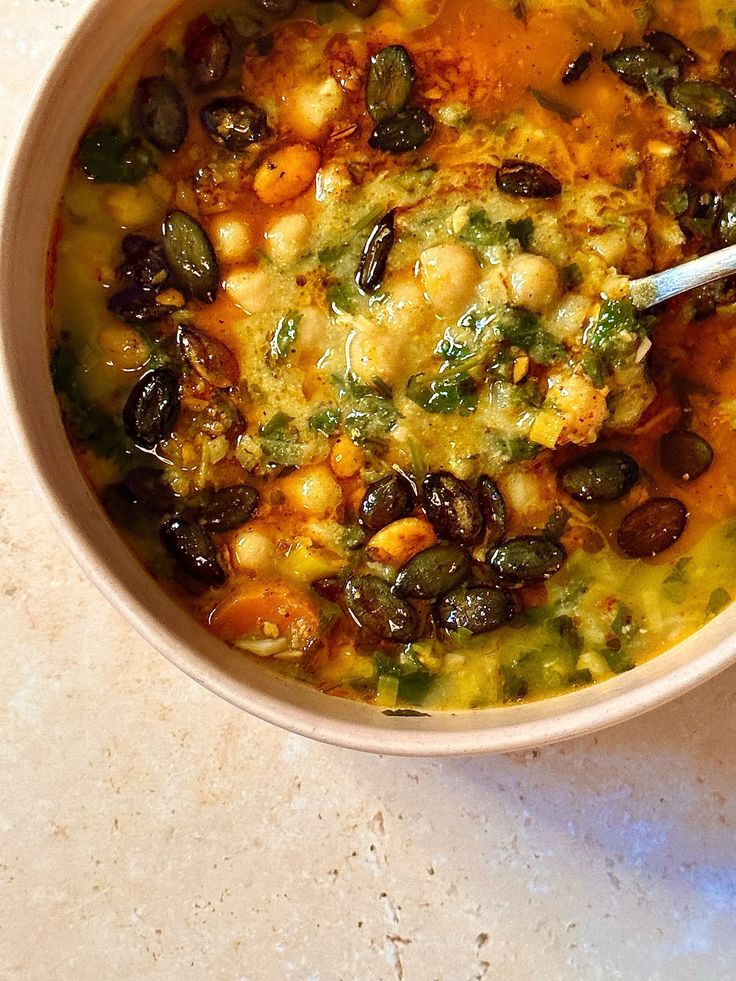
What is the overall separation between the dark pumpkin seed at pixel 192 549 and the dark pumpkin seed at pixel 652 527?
28.8 inches

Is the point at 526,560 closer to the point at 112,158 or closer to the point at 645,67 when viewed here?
the point at 645,67

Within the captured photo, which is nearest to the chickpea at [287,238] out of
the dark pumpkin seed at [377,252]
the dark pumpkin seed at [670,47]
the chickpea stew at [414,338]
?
the chickpea stew at [414,338]

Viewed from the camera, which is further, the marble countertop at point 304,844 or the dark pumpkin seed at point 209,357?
the marble countertop at point 304,844

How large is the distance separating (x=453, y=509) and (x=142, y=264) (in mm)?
688

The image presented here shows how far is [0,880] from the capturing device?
1935mm

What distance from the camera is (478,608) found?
1.76 meters

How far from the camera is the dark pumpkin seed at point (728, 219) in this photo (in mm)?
1754

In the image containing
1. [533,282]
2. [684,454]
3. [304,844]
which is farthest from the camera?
[304,844]

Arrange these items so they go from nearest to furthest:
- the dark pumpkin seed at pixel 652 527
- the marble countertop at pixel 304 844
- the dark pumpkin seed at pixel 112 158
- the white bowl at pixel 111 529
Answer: the white bowl at pixel 111 529
the dark pumpkin seed at pixel 112 158
the dark pumpkin seed at pixel 652 527
the marble countertop at pixel 304 844

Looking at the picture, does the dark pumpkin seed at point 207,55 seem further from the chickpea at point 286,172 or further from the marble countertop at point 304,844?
the marble countertop at point 304,844

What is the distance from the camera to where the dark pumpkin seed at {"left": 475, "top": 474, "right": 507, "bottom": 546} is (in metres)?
1.77

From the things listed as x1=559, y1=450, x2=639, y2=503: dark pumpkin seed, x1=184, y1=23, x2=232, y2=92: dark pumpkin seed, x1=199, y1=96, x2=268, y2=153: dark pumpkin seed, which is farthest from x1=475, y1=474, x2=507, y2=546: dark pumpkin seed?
x1=184, y1=23, x2=232, y2=92: dark pumpkin seed

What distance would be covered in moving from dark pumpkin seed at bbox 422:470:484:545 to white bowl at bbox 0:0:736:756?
12.4 inches

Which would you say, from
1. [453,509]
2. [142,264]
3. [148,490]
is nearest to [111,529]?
[148,490]
